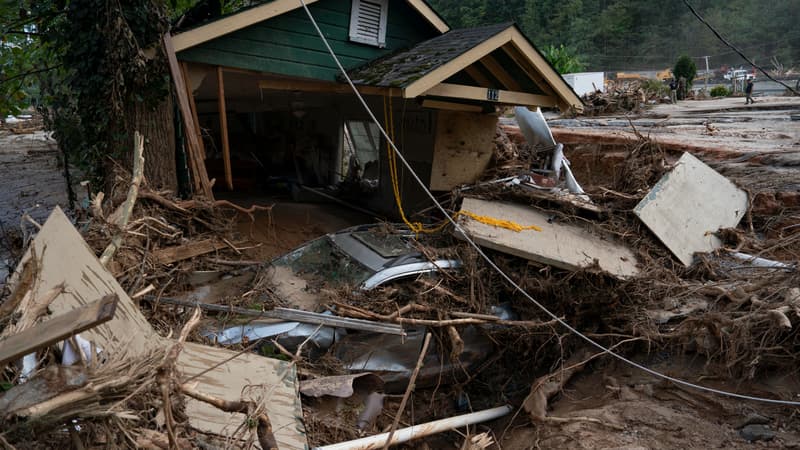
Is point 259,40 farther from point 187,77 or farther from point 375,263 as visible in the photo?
point 375,263

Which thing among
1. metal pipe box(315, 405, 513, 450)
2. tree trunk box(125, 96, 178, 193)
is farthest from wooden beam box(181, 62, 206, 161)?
metal pipe box(315, 405, 513, 450)

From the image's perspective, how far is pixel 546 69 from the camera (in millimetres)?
8281

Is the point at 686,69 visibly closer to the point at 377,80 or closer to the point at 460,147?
the point at 460,147

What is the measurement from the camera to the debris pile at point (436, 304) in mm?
4395

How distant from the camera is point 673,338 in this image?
5.66 m

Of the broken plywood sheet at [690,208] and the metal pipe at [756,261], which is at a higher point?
the broken plywood sheet at [690,208]

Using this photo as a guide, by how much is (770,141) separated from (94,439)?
1291 centimetres

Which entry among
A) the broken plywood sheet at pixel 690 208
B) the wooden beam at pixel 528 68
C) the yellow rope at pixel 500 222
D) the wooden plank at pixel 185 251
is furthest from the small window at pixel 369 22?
the broken plywood sheet at pixel 690 208

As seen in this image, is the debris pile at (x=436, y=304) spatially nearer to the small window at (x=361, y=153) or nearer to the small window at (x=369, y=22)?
the small window at (x=369, y=22)

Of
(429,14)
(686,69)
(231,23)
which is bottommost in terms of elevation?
(231,23)

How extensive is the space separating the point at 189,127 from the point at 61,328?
16.7 ft

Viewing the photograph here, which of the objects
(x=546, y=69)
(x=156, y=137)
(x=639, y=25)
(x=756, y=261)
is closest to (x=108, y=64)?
(x=156, y=137)

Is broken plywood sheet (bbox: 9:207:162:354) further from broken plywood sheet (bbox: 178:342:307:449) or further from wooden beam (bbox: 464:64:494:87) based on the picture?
wooden beam (bbox: 464:64:494:87)

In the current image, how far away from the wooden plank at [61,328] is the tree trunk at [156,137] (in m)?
4.91
